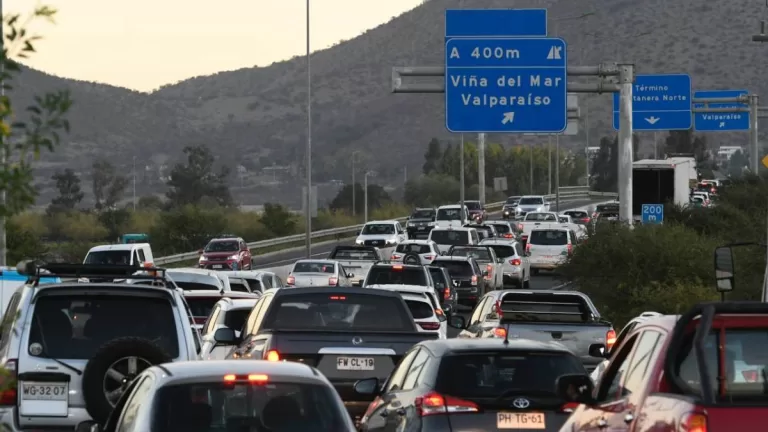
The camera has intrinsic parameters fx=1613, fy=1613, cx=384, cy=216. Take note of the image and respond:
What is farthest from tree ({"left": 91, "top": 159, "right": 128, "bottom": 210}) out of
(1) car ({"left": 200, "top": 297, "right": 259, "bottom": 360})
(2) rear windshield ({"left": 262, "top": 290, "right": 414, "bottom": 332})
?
(2) rear windshield ({"left": 262, "top": 290, "right": 414, "bottom": 332})

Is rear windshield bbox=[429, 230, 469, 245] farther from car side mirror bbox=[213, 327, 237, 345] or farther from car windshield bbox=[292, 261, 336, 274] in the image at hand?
car side mirror bbox=[213, 327, 237, 345]

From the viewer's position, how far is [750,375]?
8.47m

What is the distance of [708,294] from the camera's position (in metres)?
31.7

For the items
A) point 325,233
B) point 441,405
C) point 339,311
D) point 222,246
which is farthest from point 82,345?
point 325,233

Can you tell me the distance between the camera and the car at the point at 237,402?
909 centimetres

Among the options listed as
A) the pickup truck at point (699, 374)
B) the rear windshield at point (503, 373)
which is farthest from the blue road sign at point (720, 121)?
the pickup truck at point (699, 374)

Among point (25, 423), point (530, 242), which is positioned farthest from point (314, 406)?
point (530, 242)

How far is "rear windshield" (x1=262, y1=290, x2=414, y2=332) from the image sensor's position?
16859 mm

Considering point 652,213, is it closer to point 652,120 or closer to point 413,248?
point 413,248

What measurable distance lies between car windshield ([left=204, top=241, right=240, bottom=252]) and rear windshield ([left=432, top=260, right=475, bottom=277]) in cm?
1667

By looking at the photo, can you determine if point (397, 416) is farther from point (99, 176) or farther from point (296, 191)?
point (296, 191)

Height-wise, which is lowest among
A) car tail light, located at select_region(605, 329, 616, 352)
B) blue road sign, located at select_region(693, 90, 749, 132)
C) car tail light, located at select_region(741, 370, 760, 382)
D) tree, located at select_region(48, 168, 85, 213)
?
car tail light, located at select_region(605, 329, 616, 352)

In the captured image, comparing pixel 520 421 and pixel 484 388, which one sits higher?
pixel 484 388

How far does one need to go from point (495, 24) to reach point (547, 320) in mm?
18683
